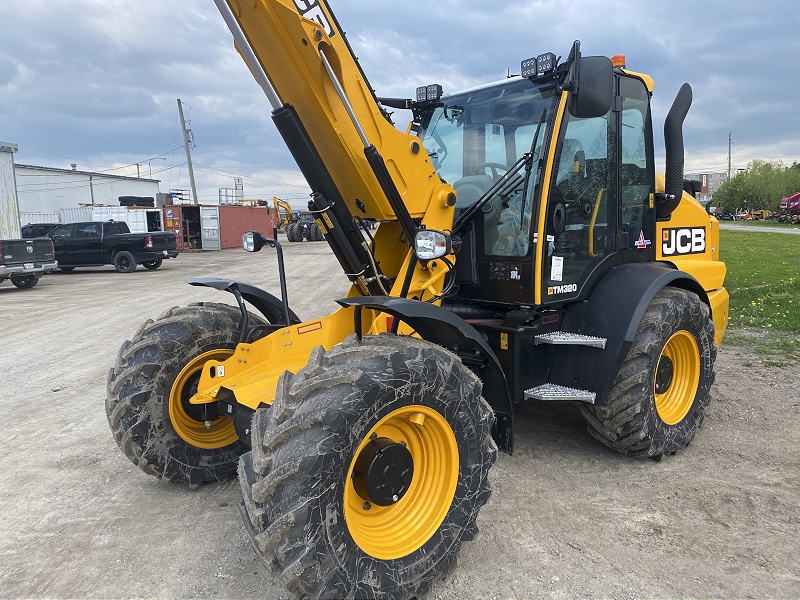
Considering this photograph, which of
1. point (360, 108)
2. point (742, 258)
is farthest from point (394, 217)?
point (742, 258)

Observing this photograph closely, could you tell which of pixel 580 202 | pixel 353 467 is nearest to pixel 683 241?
pixel 580 202

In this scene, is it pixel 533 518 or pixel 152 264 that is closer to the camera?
pixel 533 518

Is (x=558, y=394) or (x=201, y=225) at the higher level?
(x=201, y=225)

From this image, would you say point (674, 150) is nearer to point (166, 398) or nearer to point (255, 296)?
point (255, 296)

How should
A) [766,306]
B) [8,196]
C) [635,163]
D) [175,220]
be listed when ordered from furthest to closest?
[175,220], [8,196], [766,306], [635,163]

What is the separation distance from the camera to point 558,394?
13.0ft

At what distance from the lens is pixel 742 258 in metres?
18.8

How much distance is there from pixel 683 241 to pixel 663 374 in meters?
1.53

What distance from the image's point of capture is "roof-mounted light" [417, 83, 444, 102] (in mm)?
4836

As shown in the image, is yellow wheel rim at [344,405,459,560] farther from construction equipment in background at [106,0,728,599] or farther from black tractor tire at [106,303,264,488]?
black tractor tire at [106,303,264,488]

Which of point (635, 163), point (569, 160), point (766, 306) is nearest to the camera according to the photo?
point (569, 160)

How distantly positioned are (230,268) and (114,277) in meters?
4.08

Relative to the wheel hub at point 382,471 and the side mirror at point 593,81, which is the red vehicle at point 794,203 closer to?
the side mirror at point 593,81

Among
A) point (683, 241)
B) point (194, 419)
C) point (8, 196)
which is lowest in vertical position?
point (194, 419)
